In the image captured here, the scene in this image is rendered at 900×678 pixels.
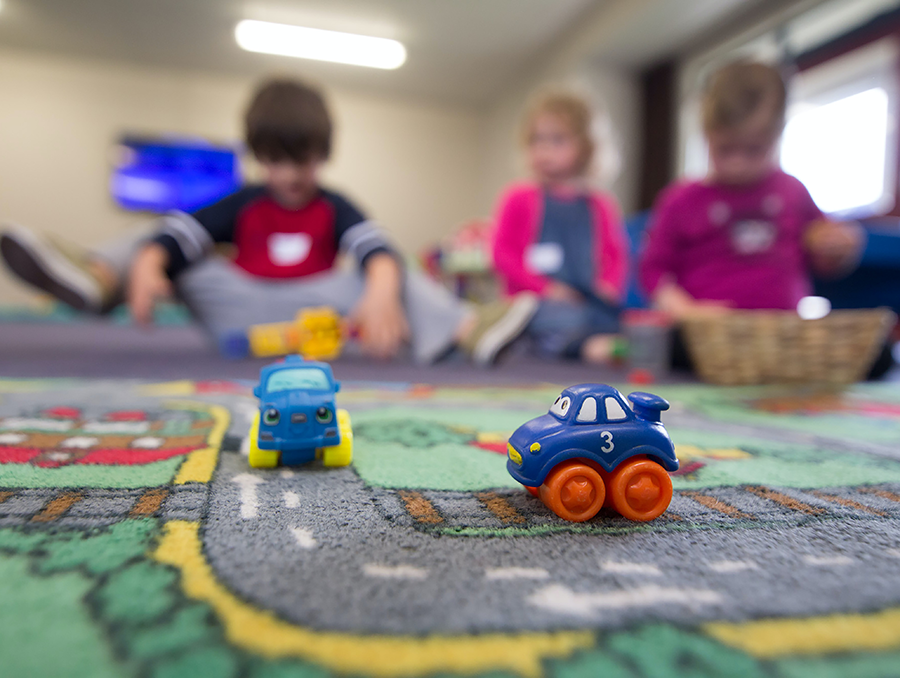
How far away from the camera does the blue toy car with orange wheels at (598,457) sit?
1.15ft

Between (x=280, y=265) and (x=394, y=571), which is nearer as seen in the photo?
(x=394, y=571)

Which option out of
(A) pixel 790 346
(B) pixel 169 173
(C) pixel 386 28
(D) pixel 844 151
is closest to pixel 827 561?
(A) pixel 790 346

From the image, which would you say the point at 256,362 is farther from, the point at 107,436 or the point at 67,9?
the point at 67,9

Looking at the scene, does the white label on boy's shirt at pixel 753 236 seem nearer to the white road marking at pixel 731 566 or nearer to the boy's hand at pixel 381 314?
the boy's hand at pixel 381 314

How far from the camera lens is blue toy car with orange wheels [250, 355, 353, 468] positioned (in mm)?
422

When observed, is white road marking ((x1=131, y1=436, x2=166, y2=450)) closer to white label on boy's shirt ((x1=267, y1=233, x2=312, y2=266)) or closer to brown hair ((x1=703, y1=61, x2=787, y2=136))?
white label on boy's shirt ((x1=267, y1=233, x2=312, y2=266))

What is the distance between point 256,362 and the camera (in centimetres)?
120

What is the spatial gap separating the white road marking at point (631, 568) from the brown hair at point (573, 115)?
5.07 feet

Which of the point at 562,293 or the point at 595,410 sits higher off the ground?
the point at 562,293

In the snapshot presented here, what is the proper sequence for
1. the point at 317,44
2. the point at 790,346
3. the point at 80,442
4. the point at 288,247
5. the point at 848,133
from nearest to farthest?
the point at 80,442
the point at 790,346
the point at 288,247
the point at 848,133
the point at 317,44

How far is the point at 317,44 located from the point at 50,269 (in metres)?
2.76

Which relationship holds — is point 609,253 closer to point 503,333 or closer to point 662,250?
point 662,250

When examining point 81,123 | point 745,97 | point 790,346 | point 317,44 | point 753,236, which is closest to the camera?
point 790,346

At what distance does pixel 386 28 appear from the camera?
323cm
